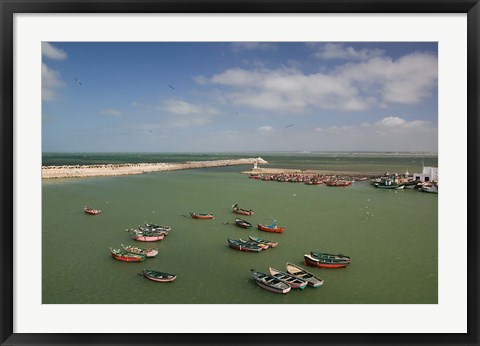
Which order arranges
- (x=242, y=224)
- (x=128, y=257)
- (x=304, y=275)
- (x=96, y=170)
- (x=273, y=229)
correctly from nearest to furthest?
(x=304, y=275) → (x=128, y=257) → (x=273, y=229) → (x=242, y=224) → (x=96, y=170)

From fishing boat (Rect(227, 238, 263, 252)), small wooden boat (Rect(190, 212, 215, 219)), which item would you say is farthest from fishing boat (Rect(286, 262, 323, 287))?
small wooden boat (Rect(190, 212, 215, 219))

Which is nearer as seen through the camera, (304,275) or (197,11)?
(197,11)

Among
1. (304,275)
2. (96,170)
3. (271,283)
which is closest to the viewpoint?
(271,283)

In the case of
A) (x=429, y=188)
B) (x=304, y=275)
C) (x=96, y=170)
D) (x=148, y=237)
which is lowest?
(x=304, y=275)

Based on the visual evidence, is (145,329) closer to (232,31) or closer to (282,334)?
(282,334)

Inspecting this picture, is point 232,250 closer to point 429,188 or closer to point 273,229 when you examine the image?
point 273,229

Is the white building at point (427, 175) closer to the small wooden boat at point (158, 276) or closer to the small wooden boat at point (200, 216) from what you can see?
the small wooden boat at point (200, 216)

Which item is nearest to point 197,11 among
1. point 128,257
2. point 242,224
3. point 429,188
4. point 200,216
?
point 128,257

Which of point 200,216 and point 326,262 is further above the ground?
point 200,216
